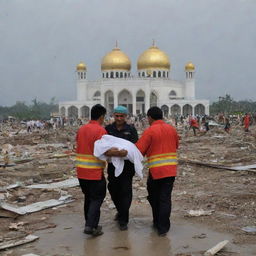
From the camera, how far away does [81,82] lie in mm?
73812

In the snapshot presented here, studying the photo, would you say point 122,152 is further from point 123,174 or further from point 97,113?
point 97,113

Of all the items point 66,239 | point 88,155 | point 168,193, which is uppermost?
point 88,155

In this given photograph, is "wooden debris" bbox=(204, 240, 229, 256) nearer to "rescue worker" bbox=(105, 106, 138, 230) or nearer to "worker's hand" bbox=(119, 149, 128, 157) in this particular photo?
"rescue worker" bbox=(105, 106, 138, 230)

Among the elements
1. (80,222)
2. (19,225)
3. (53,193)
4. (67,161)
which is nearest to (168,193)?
(80,222)

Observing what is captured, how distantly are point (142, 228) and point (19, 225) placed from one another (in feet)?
5.23

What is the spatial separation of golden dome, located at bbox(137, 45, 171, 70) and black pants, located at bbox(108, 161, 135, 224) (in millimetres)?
65809

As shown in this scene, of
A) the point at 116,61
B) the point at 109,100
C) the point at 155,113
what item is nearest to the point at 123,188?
the point at 155,113

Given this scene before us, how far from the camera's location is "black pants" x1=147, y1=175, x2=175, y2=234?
5004mm

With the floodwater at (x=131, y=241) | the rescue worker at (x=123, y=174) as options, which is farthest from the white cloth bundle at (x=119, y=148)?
the floodwater at (x=131, y=241)

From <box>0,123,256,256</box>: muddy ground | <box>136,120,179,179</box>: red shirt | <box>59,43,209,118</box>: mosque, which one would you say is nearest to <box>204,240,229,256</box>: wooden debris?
<box>0,123,256,256</box>: muddy ground

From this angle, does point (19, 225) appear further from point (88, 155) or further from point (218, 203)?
point (218, 203)

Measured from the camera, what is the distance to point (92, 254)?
435 centimetres

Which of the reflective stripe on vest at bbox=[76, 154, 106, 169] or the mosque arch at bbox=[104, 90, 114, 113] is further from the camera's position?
the mosque arch at bbox=[104, 90, 114, 113]

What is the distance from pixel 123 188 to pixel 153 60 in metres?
66.0
